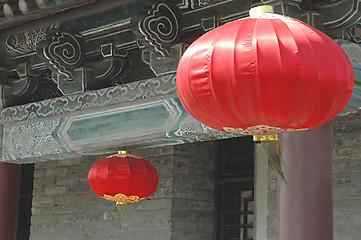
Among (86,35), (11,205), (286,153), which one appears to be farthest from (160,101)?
(11,205)

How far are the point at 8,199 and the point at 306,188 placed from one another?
12.7ft

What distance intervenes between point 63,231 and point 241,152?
2.26m

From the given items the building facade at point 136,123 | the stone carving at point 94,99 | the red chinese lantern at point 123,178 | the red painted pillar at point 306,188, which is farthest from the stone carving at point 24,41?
the red painted pillar at point 306,188

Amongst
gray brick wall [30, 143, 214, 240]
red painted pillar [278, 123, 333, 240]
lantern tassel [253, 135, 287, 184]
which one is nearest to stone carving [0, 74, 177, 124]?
gray brick wall [30, 143, 214, 240]

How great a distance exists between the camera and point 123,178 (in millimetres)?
6324

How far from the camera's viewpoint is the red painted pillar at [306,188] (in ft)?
15.2

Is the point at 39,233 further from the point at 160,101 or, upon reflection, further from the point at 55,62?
the point at 160,101

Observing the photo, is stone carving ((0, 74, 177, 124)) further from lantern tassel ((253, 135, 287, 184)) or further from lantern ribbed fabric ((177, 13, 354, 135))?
lantern ribbed fabric ((177, 13, 354, 135))

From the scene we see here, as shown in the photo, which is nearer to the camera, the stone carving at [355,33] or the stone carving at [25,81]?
the stone carving at [355,33]

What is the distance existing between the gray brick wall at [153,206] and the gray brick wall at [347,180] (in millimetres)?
1685

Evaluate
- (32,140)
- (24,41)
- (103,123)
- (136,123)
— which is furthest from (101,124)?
(24,41)

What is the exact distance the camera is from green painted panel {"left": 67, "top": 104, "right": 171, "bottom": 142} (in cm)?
596

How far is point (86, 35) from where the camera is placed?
6559 millimetres

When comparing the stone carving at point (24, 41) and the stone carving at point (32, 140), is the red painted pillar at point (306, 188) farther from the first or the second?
the stone carving at point (24, 41)
